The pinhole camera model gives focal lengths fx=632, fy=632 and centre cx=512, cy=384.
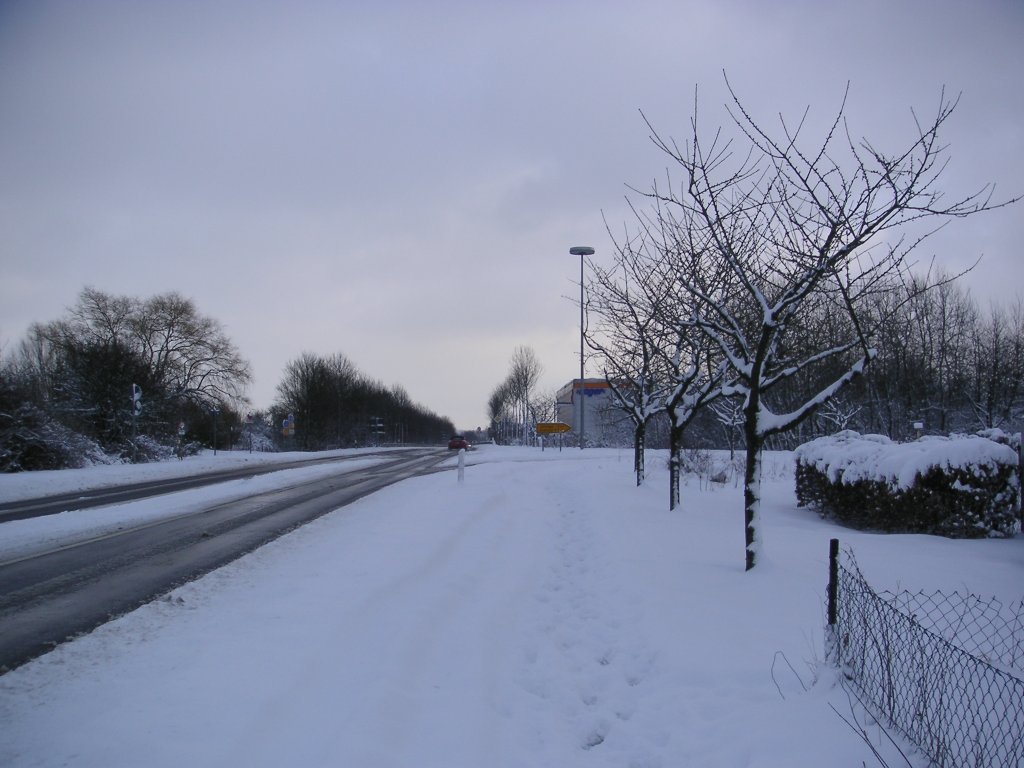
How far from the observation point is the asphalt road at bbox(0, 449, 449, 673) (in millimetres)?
5492

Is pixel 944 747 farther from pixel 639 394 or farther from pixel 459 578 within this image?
pixel 639 394

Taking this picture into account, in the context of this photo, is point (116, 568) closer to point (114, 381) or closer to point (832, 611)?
point (832, 611)

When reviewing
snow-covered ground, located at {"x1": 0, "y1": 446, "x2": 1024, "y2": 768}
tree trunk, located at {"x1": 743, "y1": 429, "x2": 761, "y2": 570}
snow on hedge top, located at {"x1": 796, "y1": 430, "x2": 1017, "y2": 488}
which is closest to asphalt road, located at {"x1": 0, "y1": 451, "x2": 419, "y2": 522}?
snow-covered ground, located at {"x1": 0, "y1": 446, "x2": 1024, "y2": 768}

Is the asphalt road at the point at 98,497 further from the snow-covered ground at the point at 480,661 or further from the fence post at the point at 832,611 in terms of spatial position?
the fence post at the point at 832,611

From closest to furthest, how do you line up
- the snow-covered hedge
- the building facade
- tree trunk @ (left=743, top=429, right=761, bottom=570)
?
1. tree trunk @ (left=743, top=429, right=761, bottom=570)
2. the snow-covered hedge
3. the building facade

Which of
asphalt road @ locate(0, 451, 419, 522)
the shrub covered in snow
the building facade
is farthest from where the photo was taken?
the building facade

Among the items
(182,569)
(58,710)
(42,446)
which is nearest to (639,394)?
(182,569)

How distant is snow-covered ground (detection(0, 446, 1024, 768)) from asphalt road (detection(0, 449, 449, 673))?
0.38 metres

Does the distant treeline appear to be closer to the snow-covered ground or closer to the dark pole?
the snow-covered ground

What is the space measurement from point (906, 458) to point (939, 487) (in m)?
0.58

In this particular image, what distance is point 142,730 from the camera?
367 centimetres

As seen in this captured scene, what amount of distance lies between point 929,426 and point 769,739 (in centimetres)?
3732

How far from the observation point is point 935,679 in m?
3.74

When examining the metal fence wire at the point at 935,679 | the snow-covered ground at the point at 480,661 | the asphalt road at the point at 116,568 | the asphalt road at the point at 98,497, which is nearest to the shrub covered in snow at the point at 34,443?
the asphalt road at the point at 98,497
